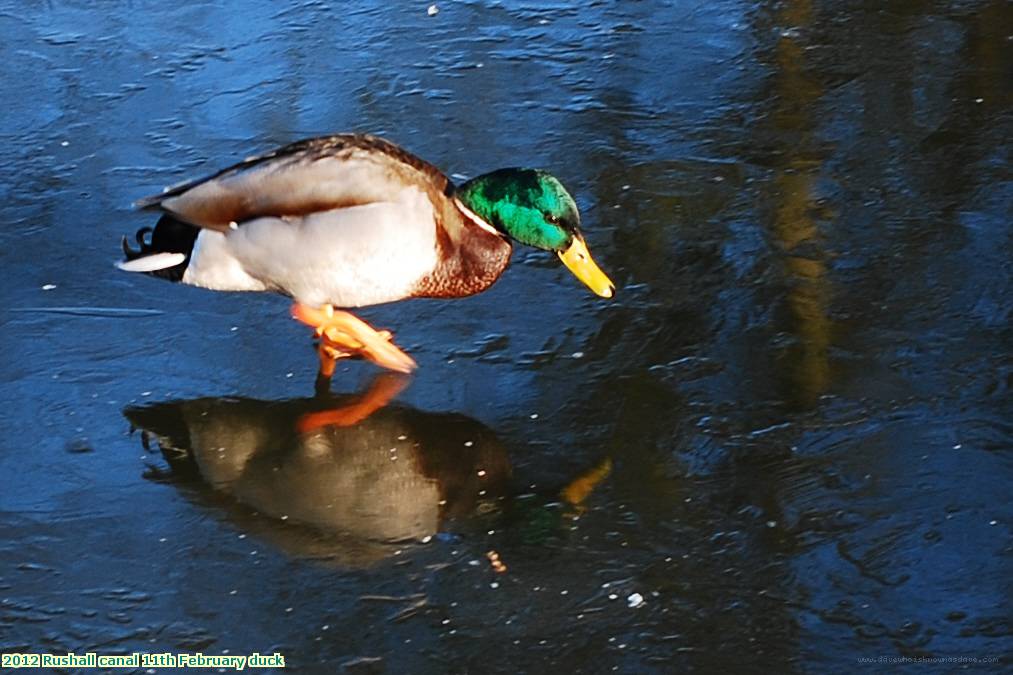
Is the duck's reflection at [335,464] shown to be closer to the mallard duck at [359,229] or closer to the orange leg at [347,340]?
the orange leg at [347,340]

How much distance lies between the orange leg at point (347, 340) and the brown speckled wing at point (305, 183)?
1.09 ft

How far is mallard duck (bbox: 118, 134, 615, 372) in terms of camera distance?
4.60m

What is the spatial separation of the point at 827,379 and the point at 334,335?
1425 millimetres

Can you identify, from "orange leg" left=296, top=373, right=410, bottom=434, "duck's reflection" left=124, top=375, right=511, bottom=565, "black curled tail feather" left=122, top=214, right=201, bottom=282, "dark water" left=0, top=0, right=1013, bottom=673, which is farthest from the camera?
"black curled tail feather" left=122, top=214, right=201, bottom=282

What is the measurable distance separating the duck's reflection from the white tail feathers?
512 mm

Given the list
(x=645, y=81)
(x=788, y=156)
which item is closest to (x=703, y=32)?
(x=645, y=81)

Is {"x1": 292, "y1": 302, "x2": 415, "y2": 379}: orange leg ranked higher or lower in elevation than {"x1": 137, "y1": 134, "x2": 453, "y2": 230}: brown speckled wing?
lower

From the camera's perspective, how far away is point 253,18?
6809 mm

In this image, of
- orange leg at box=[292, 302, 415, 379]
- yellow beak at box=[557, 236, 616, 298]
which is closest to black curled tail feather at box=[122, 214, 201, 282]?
orange leg at box=[292, 302, 415, 379]

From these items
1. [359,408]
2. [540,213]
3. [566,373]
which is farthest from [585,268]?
[359,408]

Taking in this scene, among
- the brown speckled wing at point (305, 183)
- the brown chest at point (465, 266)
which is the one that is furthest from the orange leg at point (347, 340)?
the brown speckled wing at point (305, 183)

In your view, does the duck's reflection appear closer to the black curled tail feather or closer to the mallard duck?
the mallard duck

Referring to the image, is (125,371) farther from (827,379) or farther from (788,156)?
→ (788,156)

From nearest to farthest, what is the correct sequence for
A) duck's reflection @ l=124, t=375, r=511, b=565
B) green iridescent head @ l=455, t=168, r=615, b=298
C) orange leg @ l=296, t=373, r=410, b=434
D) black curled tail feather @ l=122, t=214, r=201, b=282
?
duck's reflection @ l=124, t=375, r=511, b=565 < orange leg @ l=296, t=373, r=410, b=434 < green iridescent head @ l=455, t=168, r=615, b=298 < black curled tail feather @ l=122, t=214, r=201, b=282
